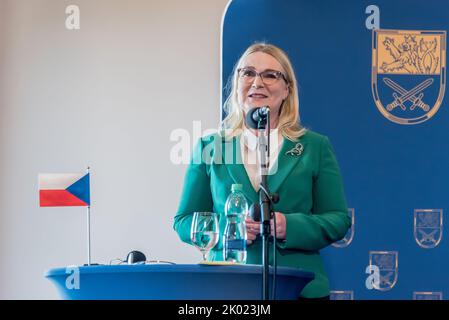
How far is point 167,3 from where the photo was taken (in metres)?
5.01

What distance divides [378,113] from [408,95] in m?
0.20

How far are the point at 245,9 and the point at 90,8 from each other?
100 cm

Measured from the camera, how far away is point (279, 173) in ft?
10.6

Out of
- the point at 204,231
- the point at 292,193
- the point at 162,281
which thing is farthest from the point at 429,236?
the point at 162,281

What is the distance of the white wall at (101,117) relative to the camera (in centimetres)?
490

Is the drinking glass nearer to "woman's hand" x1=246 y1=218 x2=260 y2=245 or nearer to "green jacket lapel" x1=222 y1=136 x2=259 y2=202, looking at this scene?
"woman's hand" x1=246 y1=218 x2=260 y2=245

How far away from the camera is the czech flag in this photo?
370 centimetres

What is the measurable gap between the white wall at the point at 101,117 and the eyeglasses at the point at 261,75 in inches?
61.0

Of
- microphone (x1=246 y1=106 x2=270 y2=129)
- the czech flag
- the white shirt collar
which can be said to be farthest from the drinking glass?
the czech flag

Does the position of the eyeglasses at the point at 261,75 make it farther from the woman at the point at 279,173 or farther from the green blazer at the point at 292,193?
the green blazer at the point at 292,193

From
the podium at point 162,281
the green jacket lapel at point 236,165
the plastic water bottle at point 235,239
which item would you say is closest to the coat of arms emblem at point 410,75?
the green jacket lapel at point 236,165

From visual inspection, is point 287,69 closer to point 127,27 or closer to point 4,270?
point 127,27

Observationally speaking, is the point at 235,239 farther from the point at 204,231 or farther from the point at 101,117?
the point at 101,117
